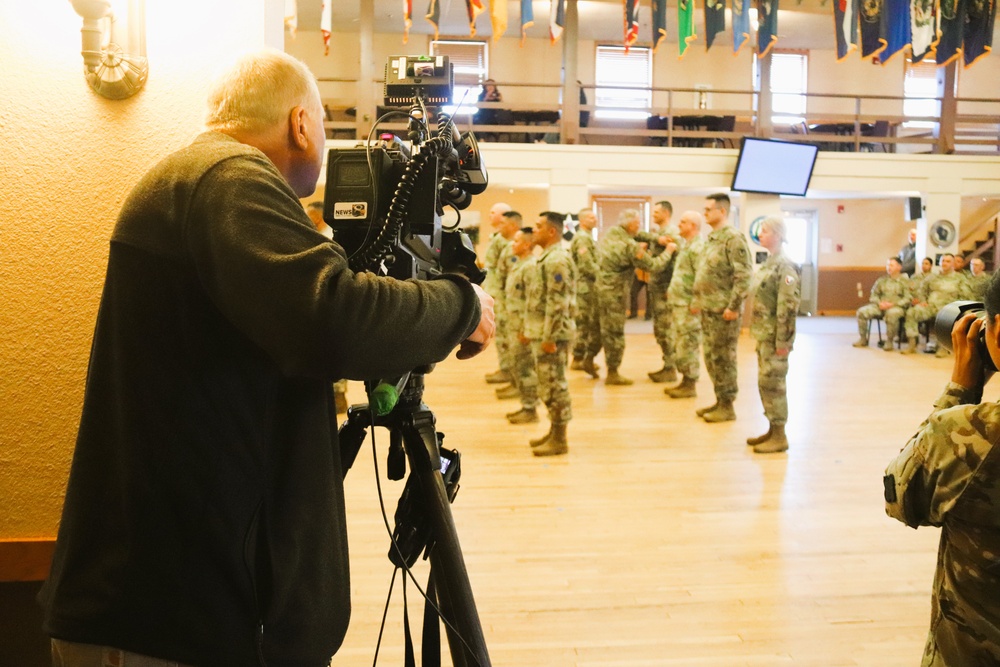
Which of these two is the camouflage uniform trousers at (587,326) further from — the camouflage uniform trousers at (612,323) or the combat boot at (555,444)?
the combat boot at (555,444)

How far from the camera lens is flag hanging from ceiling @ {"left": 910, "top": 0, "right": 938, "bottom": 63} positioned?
10.0 metres

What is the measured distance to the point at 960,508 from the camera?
50.4 inches

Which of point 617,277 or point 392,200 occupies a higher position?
point 392,200

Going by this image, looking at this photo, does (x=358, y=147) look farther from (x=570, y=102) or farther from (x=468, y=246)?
(x=570, y=102)

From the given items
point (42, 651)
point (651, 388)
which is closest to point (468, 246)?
point (42, 651)

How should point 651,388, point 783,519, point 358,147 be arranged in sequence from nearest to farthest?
point 358,147 < point 783,519 < point 651,388

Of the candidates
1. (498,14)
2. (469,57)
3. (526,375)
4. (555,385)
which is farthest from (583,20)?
(555,385)

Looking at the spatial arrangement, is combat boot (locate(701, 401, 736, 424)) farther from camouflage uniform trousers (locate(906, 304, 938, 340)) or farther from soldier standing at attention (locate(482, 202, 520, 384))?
camouflage uniform trousers (locate(906, 304, 938, 340))

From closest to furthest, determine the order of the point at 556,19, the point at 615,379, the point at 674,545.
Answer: the point at 674,545
the point at 615,379
the point at 556,19

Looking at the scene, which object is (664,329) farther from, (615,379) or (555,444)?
(555,444)

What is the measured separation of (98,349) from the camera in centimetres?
93

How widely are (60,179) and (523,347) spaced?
13.6 ft

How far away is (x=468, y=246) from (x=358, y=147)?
26 centimetres

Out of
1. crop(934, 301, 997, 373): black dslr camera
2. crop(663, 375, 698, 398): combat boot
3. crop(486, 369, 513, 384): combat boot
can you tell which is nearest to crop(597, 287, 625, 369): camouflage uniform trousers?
crop(663, 375, 698, 398): combat boot
